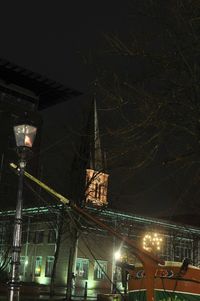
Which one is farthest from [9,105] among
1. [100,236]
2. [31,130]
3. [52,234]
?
[31,130]

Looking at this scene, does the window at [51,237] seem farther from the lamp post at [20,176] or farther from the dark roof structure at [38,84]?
the lamp post at [20,176]

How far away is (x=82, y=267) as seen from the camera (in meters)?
46.0

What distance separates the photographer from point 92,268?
46.5 metres

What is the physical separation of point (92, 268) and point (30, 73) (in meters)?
35.4

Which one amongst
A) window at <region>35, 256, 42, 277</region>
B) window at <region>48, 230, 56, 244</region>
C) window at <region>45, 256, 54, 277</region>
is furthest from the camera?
window at <region>35, 256, 42, 277</region>

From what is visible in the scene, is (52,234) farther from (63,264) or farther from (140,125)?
(140,125)

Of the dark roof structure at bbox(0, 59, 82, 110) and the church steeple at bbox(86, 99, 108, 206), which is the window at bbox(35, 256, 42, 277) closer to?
the church steeple at bbox(86, 99, 108, 206)

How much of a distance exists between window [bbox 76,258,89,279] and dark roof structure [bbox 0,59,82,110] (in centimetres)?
3481

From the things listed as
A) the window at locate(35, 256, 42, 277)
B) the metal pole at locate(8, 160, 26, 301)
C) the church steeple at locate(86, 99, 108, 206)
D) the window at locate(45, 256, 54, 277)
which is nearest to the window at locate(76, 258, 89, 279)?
the window at locate(45, 256, 54, 277)

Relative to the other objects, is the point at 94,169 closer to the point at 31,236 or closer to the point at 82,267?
the point at 82,267

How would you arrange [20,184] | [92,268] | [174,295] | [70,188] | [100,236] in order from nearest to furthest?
[20,184] < [174,295] < [70,188] < [100,236] < [92,268]

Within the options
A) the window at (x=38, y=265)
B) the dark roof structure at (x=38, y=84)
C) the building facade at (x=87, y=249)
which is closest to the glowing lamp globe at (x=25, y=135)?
the building facade at (x=87, y=249)

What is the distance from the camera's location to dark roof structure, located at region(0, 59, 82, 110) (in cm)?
7150

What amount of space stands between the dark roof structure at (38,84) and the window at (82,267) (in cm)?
3481
